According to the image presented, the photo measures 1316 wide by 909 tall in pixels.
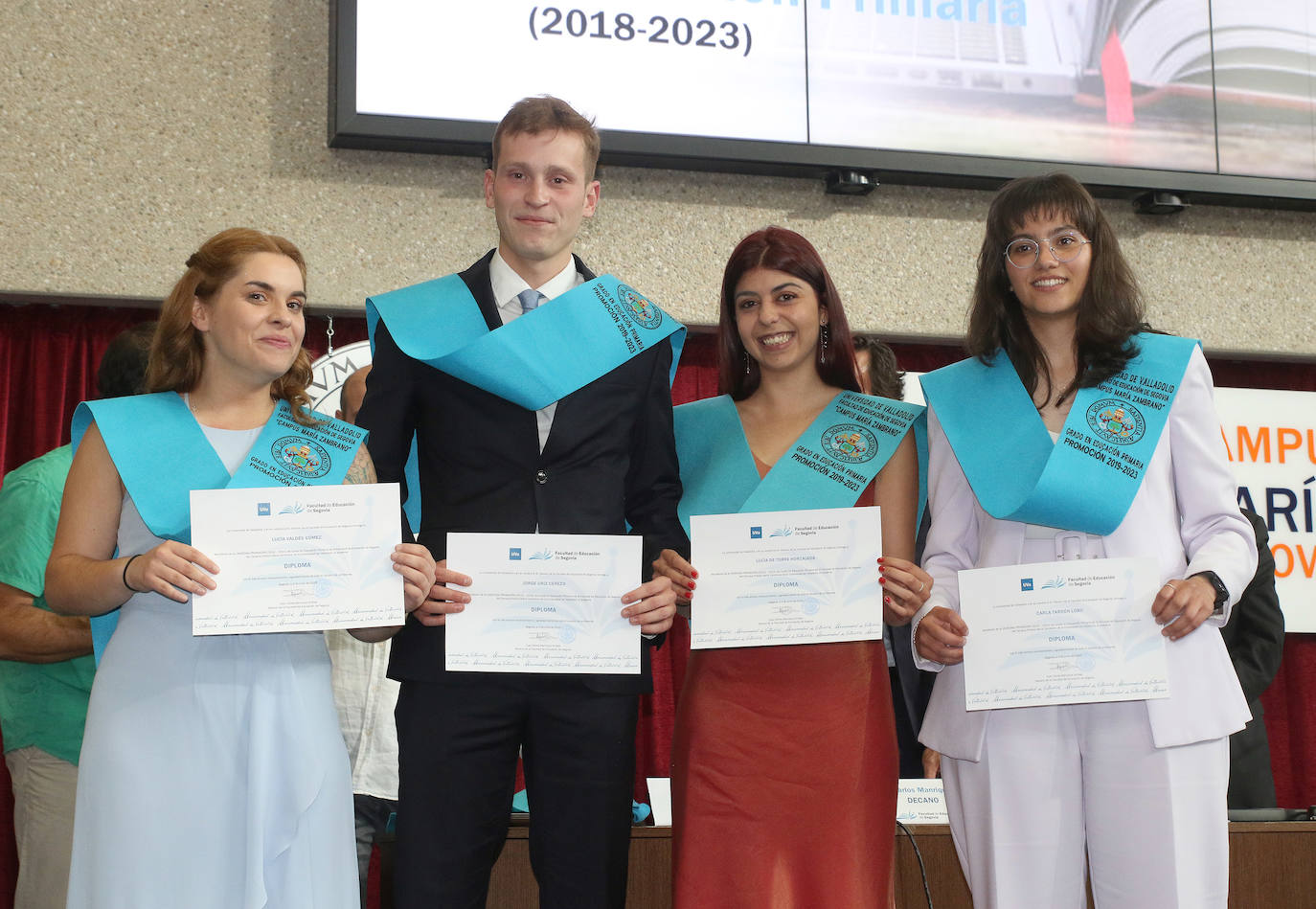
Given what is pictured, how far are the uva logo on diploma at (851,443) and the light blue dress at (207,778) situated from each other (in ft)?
3.25

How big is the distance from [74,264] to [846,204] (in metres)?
2.67

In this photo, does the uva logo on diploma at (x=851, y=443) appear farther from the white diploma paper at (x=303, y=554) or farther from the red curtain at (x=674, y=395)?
the red curtain at (x=674, y=395)

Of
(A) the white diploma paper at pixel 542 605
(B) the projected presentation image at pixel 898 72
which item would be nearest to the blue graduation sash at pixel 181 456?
(A) the white diploma paper at pixel 542 605

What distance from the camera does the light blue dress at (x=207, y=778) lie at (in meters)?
1.83

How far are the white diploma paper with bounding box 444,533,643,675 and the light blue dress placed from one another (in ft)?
0.87

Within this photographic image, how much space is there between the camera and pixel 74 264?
403 centimetres

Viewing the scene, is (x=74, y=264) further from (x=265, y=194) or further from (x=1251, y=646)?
(x=1251, y=646)

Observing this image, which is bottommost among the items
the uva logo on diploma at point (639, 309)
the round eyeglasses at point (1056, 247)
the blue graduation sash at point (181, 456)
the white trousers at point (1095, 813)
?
the white trousers at point (1095, 813)

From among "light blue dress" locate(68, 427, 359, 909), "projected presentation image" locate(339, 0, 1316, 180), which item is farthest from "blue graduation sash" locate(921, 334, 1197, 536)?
"projected presentation image" locate(339, 0, 1316, 180)

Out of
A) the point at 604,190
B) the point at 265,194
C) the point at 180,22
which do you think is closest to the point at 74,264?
the point at 265,194

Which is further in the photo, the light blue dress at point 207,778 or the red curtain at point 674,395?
the red curtain at point 674,395

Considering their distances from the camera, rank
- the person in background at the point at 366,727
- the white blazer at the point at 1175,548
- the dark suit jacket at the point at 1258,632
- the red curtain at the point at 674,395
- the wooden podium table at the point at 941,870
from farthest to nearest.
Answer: the red curtain at the point at 674,395 → the dark suit jacket at the point at 1258,632 → the person in background at the point at 366,727 → the wooden podium table at the point at 941,870 → the white blazer at the point at 1175,548

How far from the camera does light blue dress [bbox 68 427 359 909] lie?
183cm

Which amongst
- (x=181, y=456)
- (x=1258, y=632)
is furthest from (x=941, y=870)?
(x=181, y=456)
